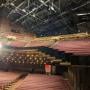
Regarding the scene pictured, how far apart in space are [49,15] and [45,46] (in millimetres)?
5538

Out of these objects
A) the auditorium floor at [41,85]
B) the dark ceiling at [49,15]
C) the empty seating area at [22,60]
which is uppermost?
the dark ceiling at [49,15]

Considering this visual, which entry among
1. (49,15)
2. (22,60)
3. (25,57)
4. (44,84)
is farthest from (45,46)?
(49,15)

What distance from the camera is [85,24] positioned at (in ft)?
39.5

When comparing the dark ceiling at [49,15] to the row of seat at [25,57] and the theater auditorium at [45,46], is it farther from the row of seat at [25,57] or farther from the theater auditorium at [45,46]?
the row of seat at [25,57]

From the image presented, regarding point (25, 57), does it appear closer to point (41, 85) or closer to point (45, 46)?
point (45, 46)

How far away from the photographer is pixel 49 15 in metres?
11.6

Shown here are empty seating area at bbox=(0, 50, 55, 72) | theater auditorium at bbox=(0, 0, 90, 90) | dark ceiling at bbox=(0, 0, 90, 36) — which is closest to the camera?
theater auditorium at bbox=(0, 0, 90, 90)

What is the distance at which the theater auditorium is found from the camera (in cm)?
541

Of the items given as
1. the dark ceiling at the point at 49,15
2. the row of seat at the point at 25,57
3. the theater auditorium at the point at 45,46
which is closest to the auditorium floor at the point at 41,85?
the theater auditorium at the point at 45,46

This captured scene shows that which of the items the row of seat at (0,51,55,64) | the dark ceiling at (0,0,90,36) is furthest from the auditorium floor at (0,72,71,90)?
the dark ceiling at (0,0,90,36)

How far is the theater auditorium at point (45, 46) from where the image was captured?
541 centimetres

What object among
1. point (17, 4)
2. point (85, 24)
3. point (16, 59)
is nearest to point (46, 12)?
point (17, 4)

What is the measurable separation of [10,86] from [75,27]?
8009 millimetres

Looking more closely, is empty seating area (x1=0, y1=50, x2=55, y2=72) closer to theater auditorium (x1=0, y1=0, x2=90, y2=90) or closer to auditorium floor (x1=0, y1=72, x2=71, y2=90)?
theater auditorium (x1=0, y1=0, x2=90, y2=90)
